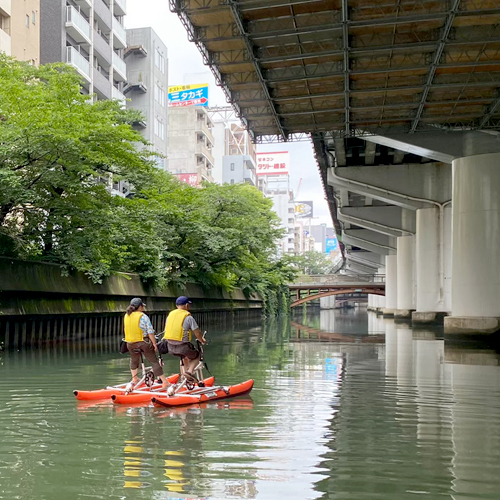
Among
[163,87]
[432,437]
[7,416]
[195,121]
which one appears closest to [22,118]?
[7,416]

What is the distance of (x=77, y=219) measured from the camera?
27.0 m

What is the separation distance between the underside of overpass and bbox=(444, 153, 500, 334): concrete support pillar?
41 mm

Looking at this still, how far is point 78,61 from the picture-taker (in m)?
54.0

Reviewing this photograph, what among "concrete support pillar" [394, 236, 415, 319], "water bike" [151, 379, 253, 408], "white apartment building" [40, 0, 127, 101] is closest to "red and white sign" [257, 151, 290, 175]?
"white apartment building" [40, 0, 127, 101]

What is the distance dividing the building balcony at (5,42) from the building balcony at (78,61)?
30.2 ft

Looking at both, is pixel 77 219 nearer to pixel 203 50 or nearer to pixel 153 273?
pixel 203 50

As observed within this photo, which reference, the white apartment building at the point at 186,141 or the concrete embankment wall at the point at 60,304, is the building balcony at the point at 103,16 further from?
the white apartment building at the point at 186,141

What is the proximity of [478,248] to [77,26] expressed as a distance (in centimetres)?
3759

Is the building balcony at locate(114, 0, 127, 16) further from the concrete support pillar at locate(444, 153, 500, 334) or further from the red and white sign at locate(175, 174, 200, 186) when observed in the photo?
the concrete support pillar at locate(444, 153, 500, 334)

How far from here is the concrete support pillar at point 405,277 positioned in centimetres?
6294

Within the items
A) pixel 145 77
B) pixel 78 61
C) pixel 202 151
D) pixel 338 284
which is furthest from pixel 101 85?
pixel 202 151

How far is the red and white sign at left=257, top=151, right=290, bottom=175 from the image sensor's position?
193125 mm

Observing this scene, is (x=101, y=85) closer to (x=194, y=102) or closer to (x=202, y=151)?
(x=202, y=151)

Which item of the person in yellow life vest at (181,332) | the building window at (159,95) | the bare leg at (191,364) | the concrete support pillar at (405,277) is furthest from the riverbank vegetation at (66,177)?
the building window at (159,95)
